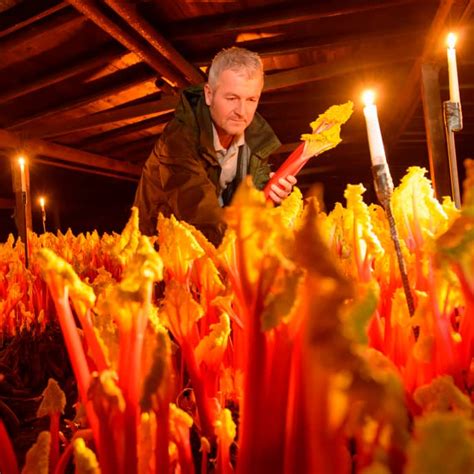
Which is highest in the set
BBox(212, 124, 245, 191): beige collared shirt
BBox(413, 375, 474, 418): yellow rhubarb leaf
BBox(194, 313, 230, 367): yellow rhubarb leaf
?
BBox(212, 124, 245, 191): beige collared shirt

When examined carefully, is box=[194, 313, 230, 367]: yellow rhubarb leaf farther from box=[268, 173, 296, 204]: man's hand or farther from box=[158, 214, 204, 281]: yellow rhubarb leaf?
box=[268, 173, 296, 204]: man's hand

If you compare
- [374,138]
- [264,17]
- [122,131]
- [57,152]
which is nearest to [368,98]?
[374,138]

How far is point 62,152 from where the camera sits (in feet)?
20.7

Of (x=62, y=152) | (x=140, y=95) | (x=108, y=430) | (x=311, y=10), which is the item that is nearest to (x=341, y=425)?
(x=108, y=430)

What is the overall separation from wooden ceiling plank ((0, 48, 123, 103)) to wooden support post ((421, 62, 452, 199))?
2.51m

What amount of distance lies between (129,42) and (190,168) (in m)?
1.71

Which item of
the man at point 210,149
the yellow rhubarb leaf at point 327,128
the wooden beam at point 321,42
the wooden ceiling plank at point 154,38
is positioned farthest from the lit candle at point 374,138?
the wooden beam at point 321,42

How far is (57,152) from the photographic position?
6.17 meters

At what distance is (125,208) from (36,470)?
1071 cm

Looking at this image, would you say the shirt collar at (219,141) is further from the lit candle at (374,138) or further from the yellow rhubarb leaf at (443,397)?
the yellow rhubarb leaf at (443,397)

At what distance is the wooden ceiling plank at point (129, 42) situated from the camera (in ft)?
9.10

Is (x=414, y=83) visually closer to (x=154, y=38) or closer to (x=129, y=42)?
(x=154, y=38)

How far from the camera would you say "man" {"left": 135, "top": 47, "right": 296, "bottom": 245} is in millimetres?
2092

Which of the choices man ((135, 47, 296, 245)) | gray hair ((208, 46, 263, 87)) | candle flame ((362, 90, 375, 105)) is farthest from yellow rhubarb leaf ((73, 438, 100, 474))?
gray hair ((208, 46, 263, 87))
